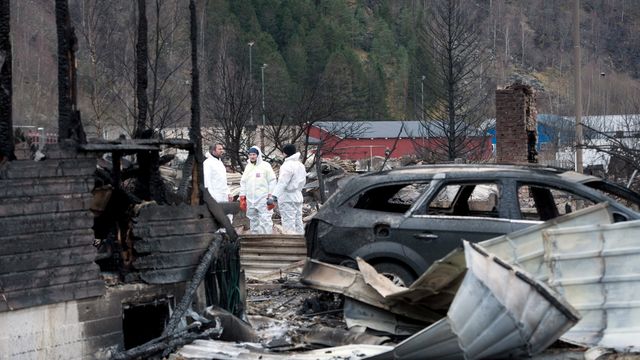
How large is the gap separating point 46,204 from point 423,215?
149 inches

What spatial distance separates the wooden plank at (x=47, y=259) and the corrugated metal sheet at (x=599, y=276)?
406cm

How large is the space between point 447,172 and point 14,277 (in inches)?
175

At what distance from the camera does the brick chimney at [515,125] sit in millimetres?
20484

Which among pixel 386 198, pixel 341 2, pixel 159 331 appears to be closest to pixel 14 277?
pixel 159 331

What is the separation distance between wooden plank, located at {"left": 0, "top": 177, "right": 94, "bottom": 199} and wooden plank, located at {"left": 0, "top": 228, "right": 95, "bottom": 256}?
13.5 inches

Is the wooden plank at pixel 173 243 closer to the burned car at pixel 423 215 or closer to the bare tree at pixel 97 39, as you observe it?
the burned car at pixel 423 215

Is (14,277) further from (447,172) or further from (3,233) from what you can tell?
(447,172)

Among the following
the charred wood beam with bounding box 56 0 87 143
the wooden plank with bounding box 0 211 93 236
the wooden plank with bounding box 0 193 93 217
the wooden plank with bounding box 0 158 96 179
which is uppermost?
the charred wood beam with bounding box 56 0 87 143

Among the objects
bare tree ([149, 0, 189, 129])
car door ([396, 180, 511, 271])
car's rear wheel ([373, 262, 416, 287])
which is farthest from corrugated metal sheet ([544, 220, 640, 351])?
bare tree ([149, 0, 189, 129])

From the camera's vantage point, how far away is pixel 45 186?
7.42 meters

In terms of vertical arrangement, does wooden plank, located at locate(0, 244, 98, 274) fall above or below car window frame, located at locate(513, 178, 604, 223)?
below

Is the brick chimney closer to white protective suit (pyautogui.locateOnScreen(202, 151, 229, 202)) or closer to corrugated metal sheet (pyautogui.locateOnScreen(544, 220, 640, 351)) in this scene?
white protective suit (pyautogui.locateOnScreen(202, 151, 229, 202))

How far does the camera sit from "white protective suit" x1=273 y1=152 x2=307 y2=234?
1539 centimetres

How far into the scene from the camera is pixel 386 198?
9688 millimetres
